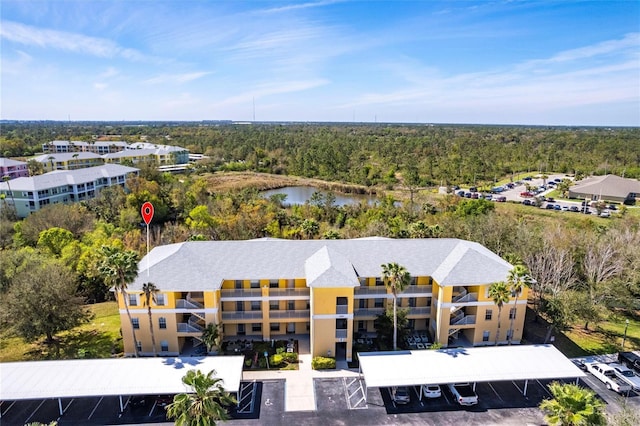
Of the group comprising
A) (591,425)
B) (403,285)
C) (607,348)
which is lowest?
(607,348)

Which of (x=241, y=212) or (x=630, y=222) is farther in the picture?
(x=241, y=212)

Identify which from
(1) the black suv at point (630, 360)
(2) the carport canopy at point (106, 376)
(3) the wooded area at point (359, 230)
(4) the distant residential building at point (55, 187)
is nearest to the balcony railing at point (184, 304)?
(2) the carport canopy at point (106, 376)

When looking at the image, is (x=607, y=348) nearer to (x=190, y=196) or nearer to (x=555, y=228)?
(x=555, y=228)

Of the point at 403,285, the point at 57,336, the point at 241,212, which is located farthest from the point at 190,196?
the point at 403,285

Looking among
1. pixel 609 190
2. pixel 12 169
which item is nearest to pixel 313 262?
pixel 609 190

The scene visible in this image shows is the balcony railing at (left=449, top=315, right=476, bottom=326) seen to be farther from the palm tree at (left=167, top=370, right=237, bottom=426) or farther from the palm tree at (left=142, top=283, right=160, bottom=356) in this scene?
the palm tree at (left=142, top=283, right=160, bottom=356)

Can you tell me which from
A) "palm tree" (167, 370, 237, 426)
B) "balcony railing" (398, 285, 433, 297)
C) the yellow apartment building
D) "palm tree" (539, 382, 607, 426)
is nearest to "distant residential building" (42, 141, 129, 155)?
the yellow apartment building
